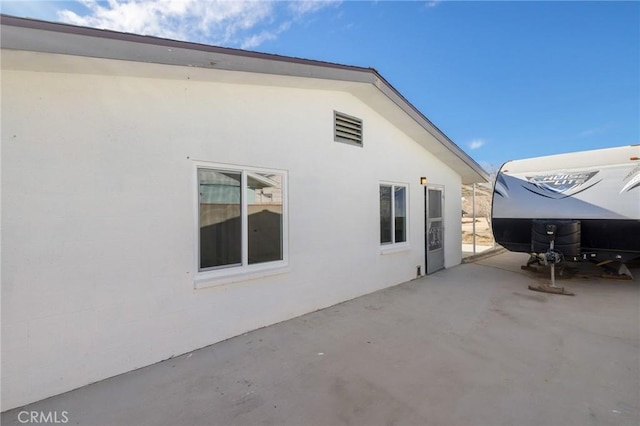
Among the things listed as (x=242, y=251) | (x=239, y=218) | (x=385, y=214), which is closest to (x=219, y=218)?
(x=239, y=218)

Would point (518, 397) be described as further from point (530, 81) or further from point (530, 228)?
point (530, 81)

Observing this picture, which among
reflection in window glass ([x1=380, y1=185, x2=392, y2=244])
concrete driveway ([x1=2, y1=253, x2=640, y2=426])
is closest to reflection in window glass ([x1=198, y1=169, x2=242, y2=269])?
concrete driveway ([x1=2, y1=253, x2=640, y2=426])

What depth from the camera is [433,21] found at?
7.54 m

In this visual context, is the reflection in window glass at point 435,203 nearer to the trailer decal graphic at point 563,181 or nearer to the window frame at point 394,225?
the window frame at point 394,225

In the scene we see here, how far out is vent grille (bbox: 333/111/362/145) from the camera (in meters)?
4.97

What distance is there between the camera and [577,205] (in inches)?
244

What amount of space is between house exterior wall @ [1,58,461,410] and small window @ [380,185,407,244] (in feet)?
6.89

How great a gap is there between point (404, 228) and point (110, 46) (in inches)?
235

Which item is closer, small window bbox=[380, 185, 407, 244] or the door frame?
small window bbox=[380, 185, 407, 244]

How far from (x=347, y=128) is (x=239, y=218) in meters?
2.74

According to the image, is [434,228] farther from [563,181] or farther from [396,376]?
[396,376]

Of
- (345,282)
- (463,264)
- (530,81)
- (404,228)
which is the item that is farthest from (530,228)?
A: (530,81)

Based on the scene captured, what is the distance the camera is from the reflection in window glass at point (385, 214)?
6000 mm

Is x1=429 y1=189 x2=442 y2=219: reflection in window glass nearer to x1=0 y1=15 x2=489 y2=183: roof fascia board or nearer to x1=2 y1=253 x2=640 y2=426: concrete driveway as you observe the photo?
x1=2 y1=253 x2=640 y2=426: concrete driveway
